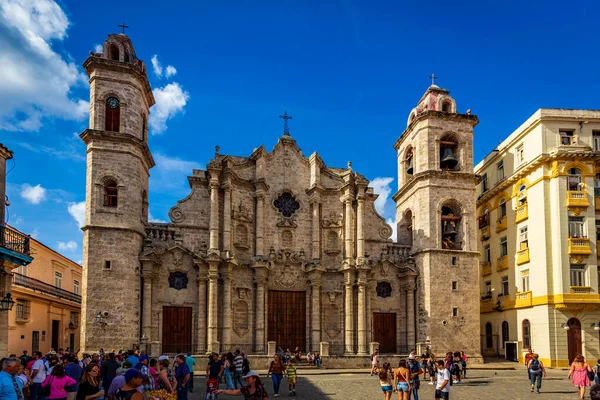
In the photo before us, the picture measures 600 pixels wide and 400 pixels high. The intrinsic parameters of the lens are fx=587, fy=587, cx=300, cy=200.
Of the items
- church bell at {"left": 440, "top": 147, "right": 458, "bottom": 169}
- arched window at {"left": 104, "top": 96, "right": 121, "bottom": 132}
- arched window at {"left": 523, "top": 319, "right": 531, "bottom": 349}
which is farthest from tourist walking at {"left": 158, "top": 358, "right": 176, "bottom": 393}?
arched window at {"left": 523, "top": 319, "right": 531, "bottom": 349}

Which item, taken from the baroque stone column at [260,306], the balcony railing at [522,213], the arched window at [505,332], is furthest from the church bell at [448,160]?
the baroque stone column at [260,306]

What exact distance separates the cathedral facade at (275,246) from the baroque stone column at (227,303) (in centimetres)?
9

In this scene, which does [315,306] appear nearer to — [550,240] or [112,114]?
[550,240]

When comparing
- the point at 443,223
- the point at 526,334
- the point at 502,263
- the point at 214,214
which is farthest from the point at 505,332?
the point at 214,214

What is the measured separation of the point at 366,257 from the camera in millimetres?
35188

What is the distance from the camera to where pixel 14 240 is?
21.5m

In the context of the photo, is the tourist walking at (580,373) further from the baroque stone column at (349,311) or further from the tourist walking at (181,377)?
the baroque stone column at (349,311)

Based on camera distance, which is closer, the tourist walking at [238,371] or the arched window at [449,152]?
→ the tourist walking at [238,371]

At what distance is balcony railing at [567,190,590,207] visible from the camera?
32688 mm

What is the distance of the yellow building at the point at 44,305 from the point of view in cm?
3159

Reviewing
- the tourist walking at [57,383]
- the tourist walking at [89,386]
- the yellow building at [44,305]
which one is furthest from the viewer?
the yellow building at [44,305]

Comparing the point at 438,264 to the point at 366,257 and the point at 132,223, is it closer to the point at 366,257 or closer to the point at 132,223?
the point at 366,257

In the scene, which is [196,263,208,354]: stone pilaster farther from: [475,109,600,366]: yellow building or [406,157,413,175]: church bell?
[475,109,600,366]: yellow building

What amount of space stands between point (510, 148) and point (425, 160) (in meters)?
6.99
